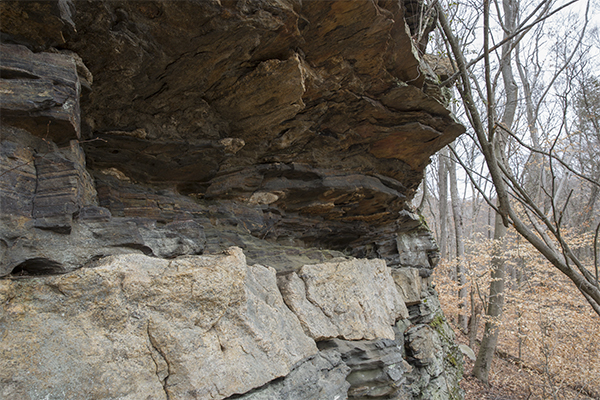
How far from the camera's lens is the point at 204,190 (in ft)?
18.7

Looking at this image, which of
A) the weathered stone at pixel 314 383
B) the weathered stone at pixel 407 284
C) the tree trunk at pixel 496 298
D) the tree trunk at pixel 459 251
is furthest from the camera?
the tree trunk at pixel 459 251

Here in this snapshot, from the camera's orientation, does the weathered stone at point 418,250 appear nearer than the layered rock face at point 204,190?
No

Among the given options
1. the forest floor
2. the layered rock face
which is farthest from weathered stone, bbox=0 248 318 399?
the forest floor

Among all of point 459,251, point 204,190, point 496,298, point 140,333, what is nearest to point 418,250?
point 496,298

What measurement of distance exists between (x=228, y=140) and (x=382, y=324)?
14.5ft

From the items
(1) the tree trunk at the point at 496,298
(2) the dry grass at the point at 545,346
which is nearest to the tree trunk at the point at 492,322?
(1) the tree trunk at the point at 496,298

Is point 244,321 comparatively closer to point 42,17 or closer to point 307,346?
point 307,346

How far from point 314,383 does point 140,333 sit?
2.37 metres

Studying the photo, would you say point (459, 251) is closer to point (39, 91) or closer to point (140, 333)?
point (140, 333)

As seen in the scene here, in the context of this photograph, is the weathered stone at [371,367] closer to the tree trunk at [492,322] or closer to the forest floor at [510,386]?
Answer: the forest floor at [510,386]

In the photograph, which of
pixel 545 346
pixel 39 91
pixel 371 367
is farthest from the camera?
pixel 545 346

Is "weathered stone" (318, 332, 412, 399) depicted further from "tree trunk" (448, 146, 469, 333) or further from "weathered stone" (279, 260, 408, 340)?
"tree trunk" (448, 146, 469, 333)

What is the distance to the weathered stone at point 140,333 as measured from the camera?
8.52 feet

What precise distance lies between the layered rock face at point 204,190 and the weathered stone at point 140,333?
0.01 m
